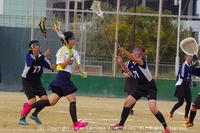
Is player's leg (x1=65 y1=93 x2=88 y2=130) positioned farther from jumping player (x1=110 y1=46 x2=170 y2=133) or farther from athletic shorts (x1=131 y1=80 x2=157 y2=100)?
athletic shorts (x1=131 y1=80 x2=157 y2=100)

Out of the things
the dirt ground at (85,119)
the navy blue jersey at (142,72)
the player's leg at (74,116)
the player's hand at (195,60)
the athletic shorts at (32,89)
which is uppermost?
the player's hand at (195,60)

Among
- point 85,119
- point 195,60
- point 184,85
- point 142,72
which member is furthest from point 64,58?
point 184,85

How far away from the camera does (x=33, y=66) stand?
13.4 m

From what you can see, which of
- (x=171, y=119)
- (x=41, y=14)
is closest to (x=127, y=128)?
(x=171, y=119)

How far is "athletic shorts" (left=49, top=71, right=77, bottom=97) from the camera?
12195 mm

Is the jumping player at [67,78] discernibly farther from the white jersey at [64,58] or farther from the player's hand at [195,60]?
the player's hand at [195,60]

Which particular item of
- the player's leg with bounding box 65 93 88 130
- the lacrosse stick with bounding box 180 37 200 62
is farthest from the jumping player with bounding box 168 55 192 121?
the player's leg with bounding box 65 93 88 130

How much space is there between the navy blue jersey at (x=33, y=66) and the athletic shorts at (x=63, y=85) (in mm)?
892

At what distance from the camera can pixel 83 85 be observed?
90.6 feet

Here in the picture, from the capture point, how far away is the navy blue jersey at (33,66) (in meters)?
13.2

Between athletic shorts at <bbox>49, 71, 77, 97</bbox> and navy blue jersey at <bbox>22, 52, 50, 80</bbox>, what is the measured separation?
35.1 inches

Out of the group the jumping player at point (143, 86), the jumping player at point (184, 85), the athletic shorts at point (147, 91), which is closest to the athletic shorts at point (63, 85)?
the jumping player at point (143, 86)

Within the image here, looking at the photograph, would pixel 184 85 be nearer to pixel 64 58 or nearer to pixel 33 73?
pixel 33 73

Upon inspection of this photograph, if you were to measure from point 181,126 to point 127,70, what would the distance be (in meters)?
2.83
